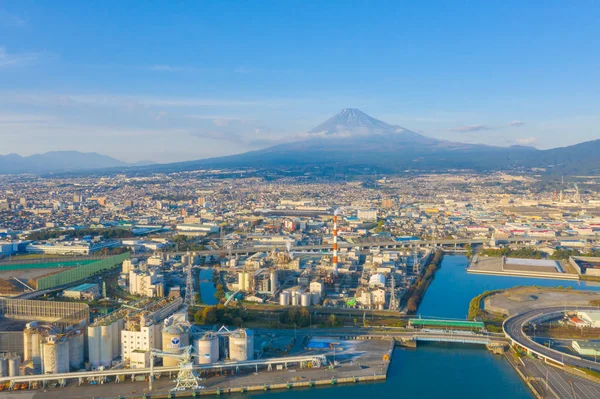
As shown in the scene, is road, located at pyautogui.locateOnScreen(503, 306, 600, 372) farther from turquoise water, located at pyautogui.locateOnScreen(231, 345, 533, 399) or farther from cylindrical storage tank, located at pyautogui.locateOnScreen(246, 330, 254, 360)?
cylindrical storage tank, located at pyautogui.locateOnScreen(246, 330, 254, 360)

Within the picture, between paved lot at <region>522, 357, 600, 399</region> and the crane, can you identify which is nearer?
paved lot at <region>522, 357, 600, 399</region>

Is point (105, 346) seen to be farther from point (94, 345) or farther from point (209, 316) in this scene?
point (209, 316)

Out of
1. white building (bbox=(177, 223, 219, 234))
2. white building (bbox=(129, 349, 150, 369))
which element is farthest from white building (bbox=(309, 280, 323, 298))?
white building (bbox=(177, 223, 219, 234))

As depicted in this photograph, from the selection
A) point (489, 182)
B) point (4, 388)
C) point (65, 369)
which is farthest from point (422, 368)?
point (489, 182)

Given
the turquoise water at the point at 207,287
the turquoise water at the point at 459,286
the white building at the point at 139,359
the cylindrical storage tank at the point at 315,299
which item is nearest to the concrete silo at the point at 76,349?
the white building at the point at 139,359

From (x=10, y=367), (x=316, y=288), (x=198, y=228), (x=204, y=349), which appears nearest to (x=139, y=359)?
(x=204, y=349)

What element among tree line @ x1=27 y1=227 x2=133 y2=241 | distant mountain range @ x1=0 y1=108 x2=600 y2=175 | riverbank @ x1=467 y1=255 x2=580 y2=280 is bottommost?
riverbank @ x1=467 y1=255 x2=580 y2=280

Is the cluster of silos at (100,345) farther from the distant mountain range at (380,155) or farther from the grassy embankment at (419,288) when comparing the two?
the distant mountain range at (380,155)
